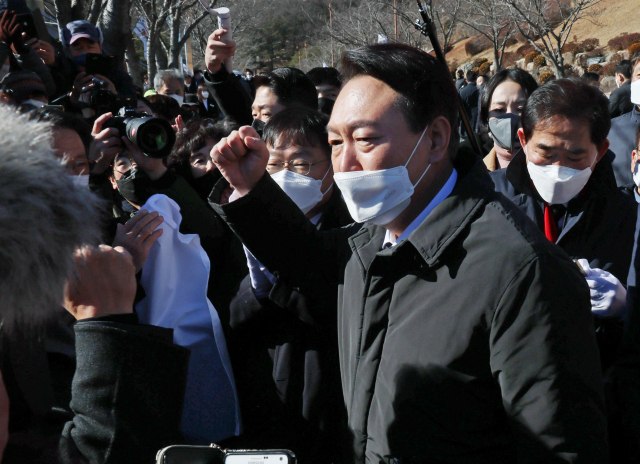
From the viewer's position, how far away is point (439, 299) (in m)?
1.46

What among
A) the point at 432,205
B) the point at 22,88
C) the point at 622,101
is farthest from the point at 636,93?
the point at 622,101

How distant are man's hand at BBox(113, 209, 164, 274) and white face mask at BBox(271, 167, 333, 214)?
2.24ft

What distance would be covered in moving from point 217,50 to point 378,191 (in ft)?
7.80

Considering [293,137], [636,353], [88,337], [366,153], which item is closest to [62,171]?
[88,337]

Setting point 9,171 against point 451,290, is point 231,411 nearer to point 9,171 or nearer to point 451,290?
point 451,290

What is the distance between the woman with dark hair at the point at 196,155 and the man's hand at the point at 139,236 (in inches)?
62.0

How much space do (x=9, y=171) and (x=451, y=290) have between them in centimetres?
100

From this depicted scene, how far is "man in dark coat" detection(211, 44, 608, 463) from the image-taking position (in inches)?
53.3

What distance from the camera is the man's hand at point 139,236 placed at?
1.88 metres

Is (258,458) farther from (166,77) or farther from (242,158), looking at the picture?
(166,77)

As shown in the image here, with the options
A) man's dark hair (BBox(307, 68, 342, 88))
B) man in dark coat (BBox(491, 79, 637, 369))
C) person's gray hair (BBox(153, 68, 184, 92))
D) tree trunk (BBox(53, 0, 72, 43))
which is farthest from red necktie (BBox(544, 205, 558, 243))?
tree trunk (BBox(53, 0, 72, 43))

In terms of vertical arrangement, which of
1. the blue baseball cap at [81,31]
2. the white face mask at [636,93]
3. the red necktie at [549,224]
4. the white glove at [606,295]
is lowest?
the white glove at [606,295]

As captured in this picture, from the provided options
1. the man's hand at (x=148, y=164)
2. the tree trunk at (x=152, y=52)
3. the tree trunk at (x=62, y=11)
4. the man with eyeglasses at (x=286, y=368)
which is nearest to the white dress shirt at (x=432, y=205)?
the man with eyeglasses at (x=286, y=368)

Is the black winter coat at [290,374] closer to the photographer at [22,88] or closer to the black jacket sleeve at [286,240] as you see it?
the black jacket sleeve at [286,240]
